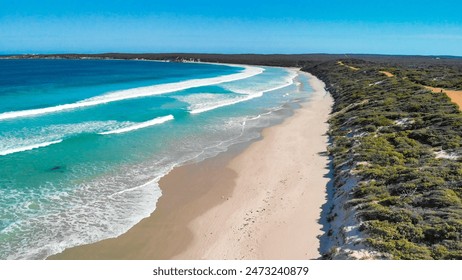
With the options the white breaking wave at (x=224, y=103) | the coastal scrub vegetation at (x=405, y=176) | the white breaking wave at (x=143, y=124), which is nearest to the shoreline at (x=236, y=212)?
the coastal scrub vegetation at (x=405, y=176)

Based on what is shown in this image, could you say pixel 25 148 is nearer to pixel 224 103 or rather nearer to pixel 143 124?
pixel 143 124

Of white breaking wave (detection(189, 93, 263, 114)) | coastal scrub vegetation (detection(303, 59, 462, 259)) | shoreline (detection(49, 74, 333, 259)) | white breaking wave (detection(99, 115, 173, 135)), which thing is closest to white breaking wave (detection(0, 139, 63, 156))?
white breaking wave (detection(99, 115, 173, 135))

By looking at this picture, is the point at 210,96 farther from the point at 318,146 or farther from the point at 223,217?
the point at 223,217

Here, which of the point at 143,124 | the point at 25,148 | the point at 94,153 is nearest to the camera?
the point at 94,153

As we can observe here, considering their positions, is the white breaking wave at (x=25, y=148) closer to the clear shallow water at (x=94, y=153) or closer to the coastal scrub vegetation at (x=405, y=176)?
the clear shallow water at (x=94, y=153)

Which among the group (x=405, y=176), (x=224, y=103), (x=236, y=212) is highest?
(x=405, y=176)

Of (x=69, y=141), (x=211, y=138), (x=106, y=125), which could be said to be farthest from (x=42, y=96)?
(x=211, y=138)

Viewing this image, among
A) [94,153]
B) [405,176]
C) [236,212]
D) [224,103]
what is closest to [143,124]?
[94,153]
